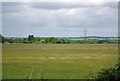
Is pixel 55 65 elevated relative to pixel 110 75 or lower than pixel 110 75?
lower

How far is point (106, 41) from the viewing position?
118375 mm

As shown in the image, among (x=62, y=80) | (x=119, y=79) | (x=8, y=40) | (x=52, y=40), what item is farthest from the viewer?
(x=52, y=40)

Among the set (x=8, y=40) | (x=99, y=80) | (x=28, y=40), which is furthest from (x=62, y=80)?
(x=28, y=40)

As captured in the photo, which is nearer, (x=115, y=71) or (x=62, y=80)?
(x=115, y=71)

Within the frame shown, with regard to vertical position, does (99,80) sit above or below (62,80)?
above

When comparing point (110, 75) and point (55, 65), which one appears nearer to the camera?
point (110, 75)

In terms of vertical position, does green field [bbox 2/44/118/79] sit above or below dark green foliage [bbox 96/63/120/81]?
below

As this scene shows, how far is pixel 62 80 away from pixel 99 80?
673cm

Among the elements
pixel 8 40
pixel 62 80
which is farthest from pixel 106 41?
pixel 62 80

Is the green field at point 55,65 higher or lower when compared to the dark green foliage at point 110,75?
lower

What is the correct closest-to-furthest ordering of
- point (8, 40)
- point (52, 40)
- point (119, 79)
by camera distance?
1. point (119, 79)
2. point (8, 40)
3. point (52, 40)

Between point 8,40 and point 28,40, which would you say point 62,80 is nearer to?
point 8,40

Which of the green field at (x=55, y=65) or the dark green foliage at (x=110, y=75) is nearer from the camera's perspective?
the dark green foliage at (x=110, y=75)

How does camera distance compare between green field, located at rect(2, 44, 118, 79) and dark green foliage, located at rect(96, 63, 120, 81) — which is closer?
dark green foliage, located at rect(96, 63, 120, 81)
